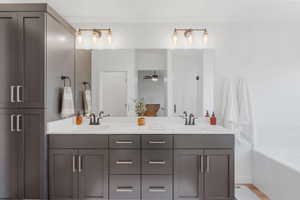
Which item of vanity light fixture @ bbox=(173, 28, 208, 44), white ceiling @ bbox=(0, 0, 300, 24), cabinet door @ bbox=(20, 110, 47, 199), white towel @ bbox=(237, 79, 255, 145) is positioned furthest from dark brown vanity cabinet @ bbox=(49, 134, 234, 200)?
white ceiling @ bbox=(0, 0, 300, 24)

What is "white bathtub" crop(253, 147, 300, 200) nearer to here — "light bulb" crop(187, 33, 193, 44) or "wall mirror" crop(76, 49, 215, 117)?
"wall mirror" crop(76, 49, 215, 117)

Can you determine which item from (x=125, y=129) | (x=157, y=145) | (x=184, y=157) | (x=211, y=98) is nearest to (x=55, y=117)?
(x=125, y=129)

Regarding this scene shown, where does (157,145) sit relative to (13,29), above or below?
below

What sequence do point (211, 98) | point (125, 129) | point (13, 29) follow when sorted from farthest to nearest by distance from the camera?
point (211, 98)
point (125, 129)
point (13, 29)

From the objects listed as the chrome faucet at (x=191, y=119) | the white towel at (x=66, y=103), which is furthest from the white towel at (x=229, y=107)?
the white towel at (x=66, y=103)

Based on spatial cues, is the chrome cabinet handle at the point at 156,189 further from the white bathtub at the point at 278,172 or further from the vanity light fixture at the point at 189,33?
the vanity light fixture at the point at 189,33

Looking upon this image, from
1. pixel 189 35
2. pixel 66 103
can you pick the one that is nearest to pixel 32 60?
pixel 66 103

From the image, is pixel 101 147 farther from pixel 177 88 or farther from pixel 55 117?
pixel 177 88

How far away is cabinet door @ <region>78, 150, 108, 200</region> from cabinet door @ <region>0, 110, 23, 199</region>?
2.11 feet

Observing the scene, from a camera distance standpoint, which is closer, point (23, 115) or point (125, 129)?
point (23, 115)

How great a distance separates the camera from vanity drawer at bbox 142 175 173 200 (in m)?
2.66

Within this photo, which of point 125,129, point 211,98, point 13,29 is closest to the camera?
point 13,29

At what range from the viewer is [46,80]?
2588 millimetres

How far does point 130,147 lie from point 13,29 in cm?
178
